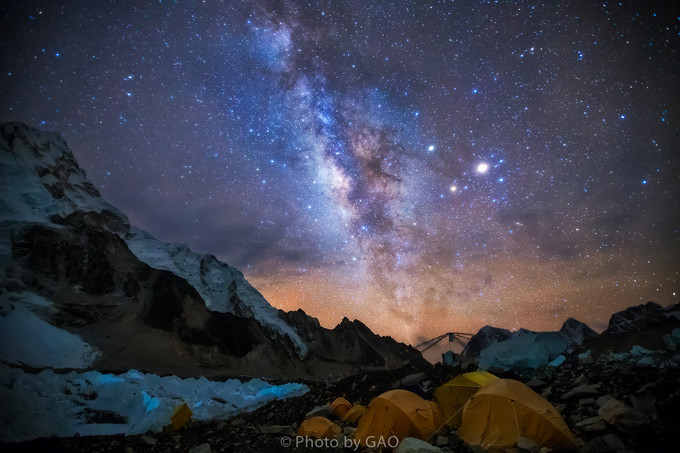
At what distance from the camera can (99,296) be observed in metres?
64.9

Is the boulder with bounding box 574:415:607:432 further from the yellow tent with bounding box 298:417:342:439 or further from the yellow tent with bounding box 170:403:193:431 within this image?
the yellow tent with bounding box 170:403:193:431

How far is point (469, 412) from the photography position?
21.5ft

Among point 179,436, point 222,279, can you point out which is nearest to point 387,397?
point 179,436

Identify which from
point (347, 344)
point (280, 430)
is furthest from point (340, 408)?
point (347, 344)

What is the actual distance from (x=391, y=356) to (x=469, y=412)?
419 ft

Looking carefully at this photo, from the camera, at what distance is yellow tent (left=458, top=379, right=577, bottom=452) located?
5.39m

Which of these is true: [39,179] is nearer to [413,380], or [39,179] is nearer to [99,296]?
[99,296]

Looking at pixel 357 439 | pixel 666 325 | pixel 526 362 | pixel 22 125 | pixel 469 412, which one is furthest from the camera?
pixel 22 125

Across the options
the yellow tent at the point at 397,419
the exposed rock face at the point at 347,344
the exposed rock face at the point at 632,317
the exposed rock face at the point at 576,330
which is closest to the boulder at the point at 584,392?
the yellow tent at the point at 397,419

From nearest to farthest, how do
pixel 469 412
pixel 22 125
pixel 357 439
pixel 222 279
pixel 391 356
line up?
pixel 469 412 < pixel 357 439 < pixel 22 125 < pixel 222 279 < pixel 391 356

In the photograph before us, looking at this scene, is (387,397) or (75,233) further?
(75,233)

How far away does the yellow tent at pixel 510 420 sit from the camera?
17.7 ft

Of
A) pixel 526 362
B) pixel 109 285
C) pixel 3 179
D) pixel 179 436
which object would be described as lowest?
pixel 179 436

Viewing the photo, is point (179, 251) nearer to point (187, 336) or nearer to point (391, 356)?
point (187, 336)
